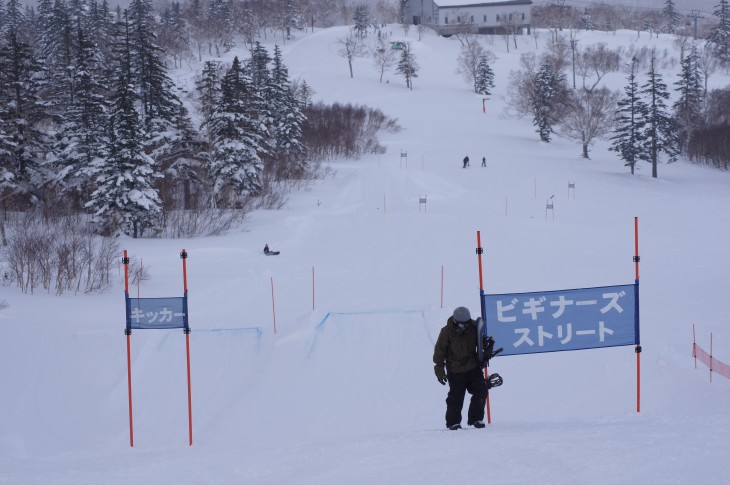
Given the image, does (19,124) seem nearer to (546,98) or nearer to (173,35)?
(546,98)

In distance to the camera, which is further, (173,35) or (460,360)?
(173,35)

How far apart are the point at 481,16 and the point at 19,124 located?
111829 millimetres

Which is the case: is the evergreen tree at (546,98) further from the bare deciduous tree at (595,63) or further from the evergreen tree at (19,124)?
the evergreen tree at (19,124)

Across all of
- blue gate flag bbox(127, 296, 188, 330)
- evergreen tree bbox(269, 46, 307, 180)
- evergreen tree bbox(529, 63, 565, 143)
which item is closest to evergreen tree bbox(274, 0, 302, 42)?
evergreen tree bbox(529, 63, 565, 143)

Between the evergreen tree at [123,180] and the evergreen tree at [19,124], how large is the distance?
12.9 ft

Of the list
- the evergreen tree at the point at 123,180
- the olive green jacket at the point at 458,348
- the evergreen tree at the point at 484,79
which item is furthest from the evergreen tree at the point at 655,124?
the olive green jacket at the point at 458,348

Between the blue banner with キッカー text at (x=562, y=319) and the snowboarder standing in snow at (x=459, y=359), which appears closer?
the snowboarder standing in snow at (x=459, y=359)

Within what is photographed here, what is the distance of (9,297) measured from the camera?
52.6 ft

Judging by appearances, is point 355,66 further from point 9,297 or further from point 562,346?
point 562,346

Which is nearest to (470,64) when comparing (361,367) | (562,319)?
(361,367)

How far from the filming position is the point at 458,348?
24.9 feet

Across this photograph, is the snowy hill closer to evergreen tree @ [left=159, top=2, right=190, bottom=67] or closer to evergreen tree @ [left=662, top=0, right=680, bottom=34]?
evergreen tree @ [left=159, top=2, right=190, bottom=67]

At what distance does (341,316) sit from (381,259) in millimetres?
9974

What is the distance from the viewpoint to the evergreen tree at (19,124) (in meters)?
28.6
